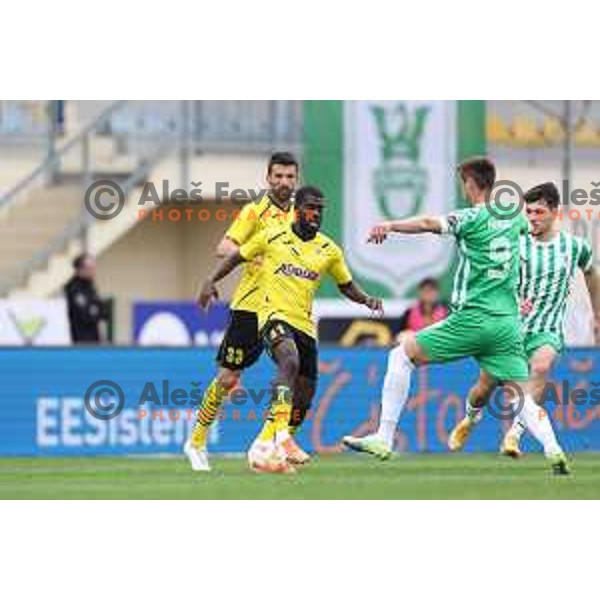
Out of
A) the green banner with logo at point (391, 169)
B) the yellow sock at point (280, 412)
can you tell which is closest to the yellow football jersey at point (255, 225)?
the yellow sock at point (280, 412)

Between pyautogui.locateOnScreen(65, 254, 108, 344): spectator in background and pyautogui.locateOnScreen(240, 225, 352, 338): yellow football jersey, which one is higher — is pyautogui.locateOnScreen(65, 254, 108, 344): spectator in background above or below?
below

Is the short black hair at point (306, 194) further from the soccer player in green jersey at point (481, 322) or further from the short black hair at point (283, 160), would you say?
the soccer player in green jersey at point (481, 322)

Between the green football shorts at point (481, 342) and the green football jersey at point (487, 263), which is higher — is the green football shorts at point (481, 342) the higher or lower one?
the lower one

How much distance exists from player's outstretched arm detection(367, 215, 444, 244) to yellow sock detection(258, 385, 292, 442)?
1529 mm

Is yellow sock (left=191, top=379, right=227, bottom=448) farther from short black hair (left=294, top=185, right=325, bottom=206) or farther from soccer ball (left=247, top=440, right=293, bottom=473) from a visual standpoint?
short black hair (left=294, top=185, right=325, bottom=206)

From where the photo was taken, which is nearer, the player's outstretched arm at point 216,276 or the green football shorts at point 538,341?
the player's outstretched arm at point 216,276

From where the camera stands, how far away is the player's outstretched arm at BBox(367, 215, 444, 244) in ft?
54.0

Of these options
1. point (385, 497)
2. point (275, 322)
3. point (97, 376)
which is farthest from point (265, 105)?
point (385, 497)

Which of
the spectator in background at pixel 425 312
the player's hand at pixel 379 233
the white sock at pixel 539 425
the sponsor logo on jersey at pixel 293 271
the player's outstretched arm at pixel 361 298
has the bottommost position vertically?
the white sock at pixel 539 425

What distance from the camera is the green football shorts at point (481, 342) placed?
17750mm

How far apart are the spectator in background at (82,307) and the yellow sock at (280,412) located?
10798 millimetres

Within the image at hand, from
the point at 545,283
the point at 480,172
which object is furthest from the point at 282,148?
the point at 480,172

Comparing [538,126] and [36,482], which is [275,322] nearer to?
[36,482]

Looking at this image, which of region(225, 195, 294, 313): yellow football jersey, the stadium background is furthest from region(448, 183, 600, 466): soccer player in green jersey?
the stadium background
